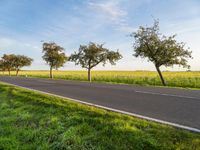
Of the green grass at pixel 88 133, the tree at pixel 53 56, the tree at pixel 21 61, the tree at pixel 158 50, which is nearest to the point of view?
the green grass at pixel 88 133

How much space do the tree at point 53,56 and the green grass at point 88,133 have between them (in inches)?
1597

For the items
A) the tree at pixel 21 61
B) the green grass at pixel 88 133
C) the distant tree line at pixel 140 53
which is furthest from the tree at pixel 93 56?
the tree at pixel 21 61

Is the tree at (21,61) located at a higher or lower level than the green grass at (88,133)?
higher

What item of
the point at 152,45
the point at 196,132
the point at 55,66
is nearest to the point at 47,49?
the point at 55,66

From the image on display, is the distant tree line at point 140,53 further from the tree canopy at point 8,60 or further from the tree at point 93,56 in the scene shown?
the tree canopy at point 8,60

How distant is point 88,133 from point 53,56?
141 ft

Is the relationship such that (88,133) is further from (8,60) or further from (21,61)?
(8,60)

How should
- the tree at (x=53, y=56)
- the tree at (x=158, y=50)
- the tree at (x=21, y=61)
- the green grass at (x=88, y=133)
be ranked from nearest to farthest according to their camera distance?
the green grass at (x=88, y=133), the tree at (x=158, y=50), the tree at (x=53, y=56), the tree at (x=21, y=61)

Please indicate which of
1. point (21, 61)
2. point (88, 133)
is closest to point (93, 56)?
point (88, 133)

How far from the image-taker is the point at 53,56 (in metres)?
47.0

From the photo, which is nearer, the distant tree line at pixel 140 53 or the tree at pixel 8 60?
the distant tree line at pixel 140 53

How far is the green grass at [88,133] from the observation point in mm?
4602

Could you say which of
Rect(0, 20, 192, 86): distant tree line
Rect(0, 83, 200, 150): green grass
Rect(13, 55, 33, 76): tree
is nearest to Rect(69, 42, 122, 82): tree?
Rect(0, 20, 192, 86): distant tree line

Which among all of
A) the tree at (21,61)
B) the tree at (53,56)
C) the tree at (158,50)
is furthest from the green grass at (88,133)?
the tree at (21,61)
